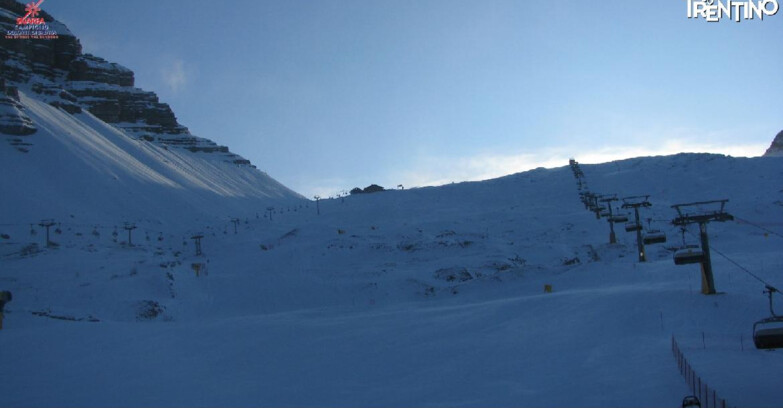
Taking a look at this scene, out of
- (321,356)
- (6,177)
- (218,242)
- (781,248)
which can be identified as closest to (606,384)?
(321,356)

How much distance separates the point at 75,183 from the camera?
203 feet

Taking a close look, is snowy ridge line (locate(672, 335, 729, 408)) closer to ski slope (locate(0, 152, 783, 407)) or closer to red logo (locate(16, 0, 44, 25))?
ski slope (locate(0, 152, 783, 407))

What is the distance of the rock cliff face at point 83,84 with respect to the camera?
9262 centimetres

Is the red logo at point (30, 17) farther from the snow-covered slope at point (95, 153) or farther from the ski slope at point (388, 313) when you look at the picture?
the ski slope at point (388, 313)

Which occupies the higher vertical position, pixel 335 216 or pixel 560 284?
pixel 335 216

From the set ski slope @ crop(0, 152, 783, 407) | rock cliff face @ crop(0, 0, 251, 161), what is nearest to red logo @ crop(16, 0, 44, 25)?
rock cliff face @ crop(0, 0, 251, 161)

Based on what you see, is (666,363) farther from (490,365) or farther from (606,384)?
(490,365)

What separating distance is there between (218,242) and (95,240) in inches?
404

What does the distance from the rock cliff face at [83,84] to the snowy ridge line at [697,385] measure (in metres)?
95.6

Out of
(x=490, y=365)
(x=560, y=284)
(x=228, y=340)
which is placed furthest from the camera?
(x=560, y=284)

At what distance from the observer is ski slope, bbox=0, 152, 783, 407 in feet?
44.9

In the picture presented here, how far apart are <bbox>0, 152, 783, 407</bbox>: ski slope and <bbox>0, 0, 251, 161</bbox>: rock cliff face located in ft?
154

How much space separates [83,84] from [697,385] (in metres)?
125

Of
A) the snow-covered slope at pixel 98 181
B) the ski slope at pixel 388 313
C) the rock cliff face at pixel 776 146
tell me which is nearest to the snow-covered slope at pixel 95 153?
the snow-covered slope at pixel 98 181
